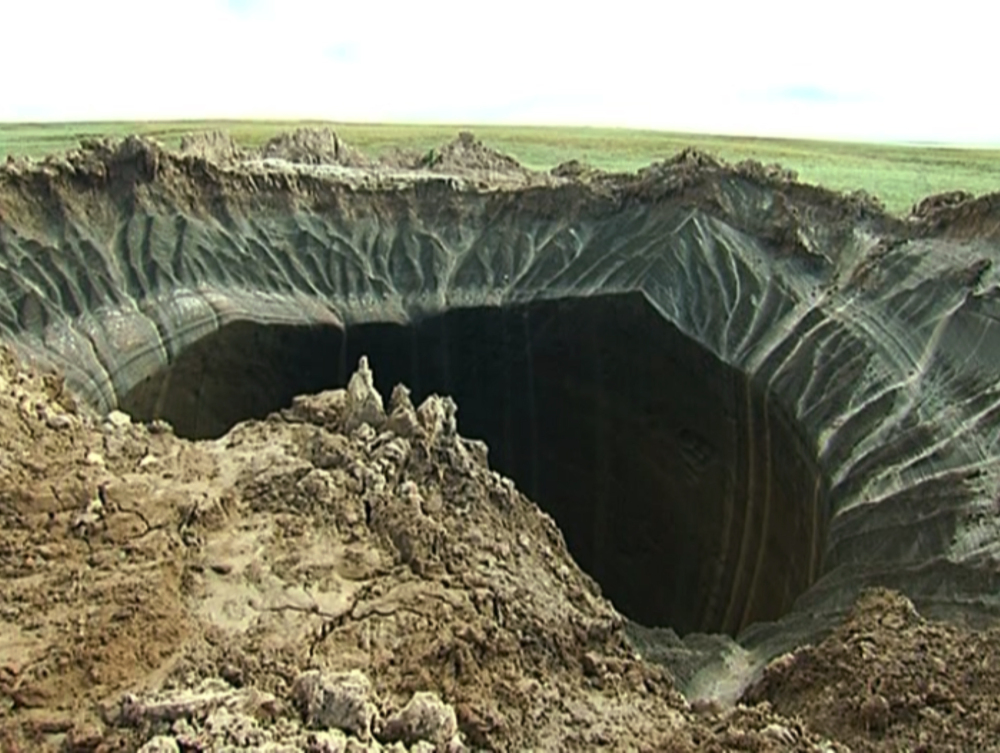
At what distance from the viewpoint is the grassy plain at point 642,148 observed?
30.0 meters

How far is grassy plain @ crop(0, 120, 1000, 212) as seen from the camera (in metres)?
30.0

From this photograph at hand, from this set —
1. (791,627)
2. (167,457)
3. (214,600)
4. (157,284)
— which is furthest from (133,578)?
(157,284)

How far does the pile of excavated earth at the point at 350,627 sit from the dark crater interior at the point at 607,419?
5223 mm

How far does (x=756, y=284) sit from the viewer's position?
1547 centimetres

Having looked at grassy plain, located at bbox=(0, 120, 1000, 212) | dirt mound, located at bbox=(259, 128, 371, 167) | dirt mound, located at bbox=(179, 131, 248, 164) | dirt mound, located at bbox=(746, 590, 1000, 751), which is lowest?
dirt mound, located at bbox=(746, 590, 1000, 751)

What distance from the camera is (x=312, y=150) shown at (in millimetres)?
22359

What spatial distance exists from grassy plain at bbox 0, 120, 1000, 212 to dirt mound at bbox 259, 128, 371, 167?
8944 mm

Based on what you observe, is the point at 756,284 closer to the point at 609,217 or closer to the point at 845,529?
the point at 609,217

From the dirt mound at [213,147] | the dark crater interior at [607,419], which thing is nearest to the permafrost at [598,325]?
the dark crater interior at [607,419]

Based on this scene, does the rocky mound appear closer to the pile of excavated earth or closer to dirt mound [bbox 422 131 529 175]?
the pile of excavated earth

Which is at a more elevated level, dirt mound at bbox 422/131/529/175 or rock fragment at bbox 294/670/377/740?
dirt mound at bbox 422/131/529/175

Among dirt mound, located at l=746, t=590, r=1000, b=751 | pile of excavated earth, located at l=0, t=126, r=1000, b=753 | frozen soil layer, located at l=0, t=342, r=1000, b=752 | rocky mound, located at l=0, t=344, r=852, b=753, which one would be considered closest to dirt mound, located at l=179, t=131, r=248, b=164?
pile of excavated earth, located at l=0, t=126, r=1000, b=753

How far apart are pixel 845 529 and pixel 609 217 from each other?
8583 mm

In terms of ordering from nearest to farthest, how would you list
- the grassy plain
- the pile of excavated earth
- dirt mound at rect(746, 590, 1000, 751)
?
→ the pile of excavated earth → dirt mound at rect(746, 590, 1000, 751) → the grassy plain
